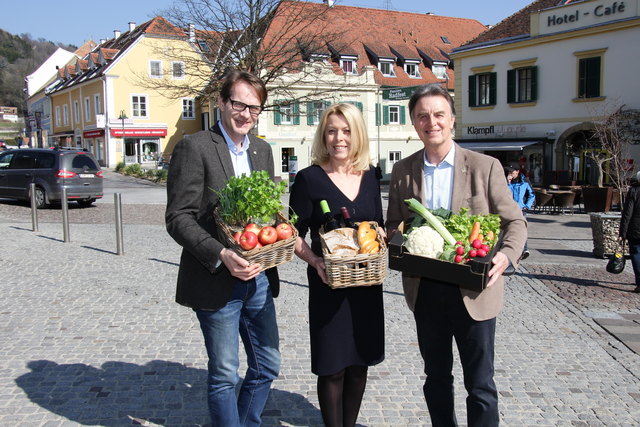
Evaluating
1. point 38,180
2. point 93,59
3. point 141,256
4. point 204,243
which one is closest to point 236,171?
point 204,243

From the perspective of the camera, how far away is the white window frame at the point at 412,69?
143 ft

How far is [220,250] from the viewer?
2.71 metres

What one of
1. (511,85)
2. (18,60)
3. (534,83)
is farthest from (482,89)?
(18,60)

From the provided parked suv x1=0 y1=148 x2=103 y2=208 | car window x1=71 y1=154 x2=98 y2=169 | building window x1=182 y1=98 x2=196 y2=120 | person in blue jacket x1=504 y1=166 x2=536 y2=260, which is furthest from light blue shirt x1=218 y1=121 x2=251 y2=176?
building window x1=182 y1=98 x2=196 y2=120

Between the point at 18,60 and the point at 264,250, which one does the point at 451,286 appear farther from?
the point at 18,60

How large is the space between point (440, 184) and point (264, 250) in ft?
3.38

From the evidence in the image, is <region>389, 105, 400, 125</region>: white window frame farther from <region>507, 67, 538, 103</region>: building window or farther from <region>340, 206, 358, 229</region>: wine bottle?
<region>340, 206, 358, 229</region>: wine bottle

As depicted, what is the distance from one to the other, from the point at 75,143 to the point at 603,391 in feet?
179

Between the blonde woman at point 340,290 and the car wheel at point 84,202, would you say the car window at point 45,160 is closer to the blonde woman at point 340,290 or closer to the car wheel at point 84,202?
the car wheel at point 84,202

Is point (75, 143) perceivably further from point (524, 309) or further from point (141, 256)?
point (524, 309)

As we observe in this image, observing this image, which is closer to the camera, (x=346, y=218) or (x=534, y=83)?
(x=346, y=218)

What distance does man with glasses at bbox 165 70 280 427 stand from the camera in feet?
9.21

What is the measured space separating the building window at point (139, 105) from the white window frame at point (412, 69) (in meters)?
20.8

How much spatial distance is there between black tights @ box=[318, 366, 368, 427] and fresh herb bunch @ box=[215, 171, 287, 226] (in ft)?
3.27
